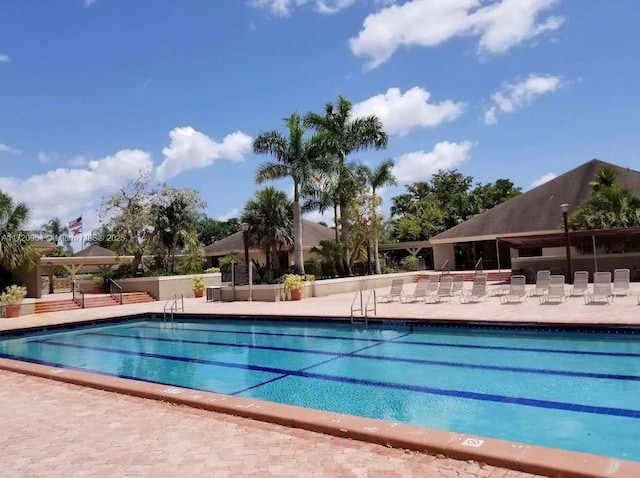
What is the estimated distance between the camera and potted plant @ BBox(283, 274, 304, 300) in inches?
870

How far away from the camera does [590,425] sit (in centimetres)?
629

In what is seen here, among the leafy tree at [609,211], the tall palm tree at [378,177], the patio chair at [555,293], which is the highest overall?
the tall palm tree at [378,177]

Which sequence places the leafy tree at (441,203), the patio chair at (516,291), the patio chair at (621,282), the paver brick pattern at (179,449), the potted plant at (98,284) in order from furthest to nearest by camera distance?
the leafy tree at (441,203)
the potted plant at (98,284)
the patio chair at (516,291)
the patio chair at (621,282)
the paver brick pattern at (179,449)

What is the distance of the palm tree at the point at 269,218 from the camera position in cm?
3088

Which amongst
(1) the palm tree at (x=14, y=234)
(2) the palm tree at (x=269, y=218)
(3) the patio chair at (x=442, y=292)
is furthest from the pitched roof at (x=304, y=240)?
(3) the patio chair at (x=442, y=292)

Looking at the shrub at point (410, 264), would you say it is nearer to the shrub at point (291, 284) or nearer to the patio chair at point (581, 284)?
the shrub at point (291, 284)

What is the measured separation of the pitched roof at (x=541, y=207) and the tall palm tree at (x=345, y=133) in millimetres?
9766

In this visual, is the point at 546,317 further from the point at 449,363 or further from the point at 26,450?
the point at 26,450

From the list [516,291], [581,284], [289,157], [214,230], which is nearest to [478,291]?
[516,291]

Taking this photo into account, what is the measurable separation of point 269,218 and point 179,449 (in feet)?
87.2

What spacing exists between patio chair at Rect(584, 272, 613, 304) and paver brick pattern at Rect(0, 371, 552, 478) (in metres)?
12.9

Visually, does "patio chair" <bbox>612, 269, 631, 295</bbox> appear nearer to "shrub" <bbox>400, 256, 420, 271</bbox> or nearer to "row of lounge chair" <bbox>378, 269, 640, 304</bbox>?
"row of lounge chair" <bbox>378, 269, 640, 304</bbox>

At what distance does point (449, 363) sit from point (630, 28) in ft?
36.6

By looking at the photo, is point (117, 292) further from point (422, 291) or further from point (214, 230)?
point (214, 230)
